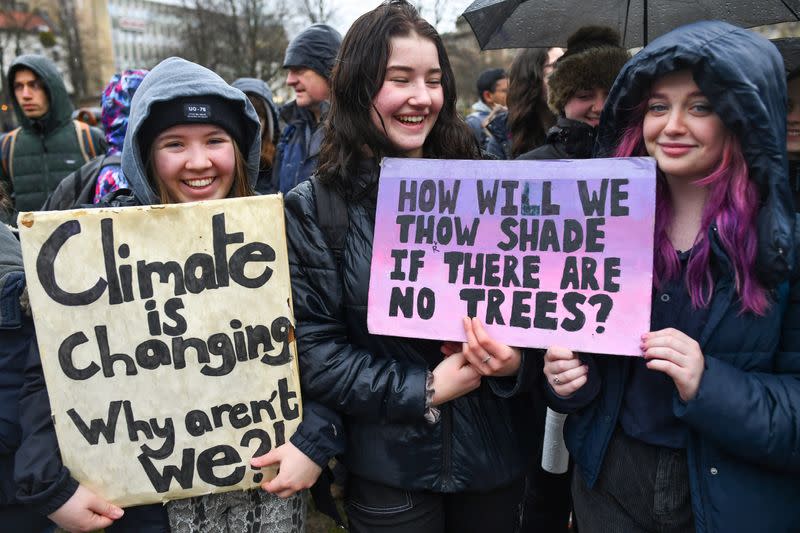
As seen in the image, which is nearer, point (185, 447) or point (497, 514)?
point (185, 447)

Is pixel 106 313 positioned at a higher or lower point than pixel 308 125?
lower

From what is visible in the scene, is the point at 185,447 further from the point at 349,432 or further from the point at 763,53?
the point at 763,53

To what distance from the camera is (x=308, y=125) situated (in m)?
4.70

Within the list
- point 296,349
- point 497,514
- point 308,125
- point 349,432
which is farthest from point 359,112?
point 308,125

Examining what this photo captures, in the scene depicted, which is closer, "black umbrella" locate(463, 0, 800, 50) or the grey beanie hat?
"black umbrella" locate(463, 0, 800, 50)

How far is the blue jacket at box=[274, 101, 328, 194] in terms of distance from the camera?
4.46 meters

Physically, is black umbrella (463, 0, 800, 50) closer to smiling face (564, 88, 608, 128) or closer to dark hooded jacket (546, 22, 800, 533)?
smiling face (564, 88, 608, 128)

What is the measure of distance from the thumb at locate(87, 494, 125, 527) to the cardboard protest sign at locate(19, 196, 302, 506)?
2cm

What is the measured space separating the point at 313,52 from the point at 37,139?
246 cm

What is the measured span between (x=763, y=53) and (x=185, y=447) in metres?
1.89

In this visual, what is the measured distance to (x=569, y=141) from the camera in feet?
8.70

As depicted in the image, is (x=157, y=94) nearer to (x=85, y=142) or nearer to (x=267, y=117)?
(x=267, y=117)

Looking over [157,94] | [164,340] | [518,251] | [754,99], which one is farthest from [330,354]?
[754,99]

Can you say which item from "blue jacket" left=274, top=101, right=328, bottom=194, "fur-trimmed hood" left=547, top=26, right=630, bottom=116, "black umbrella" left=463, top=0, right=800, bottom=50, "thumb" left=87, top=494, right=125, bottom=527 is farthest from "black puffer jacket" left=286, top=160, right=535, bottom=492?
"blue jacket" left=274, top=101, right=328, bottom=194
